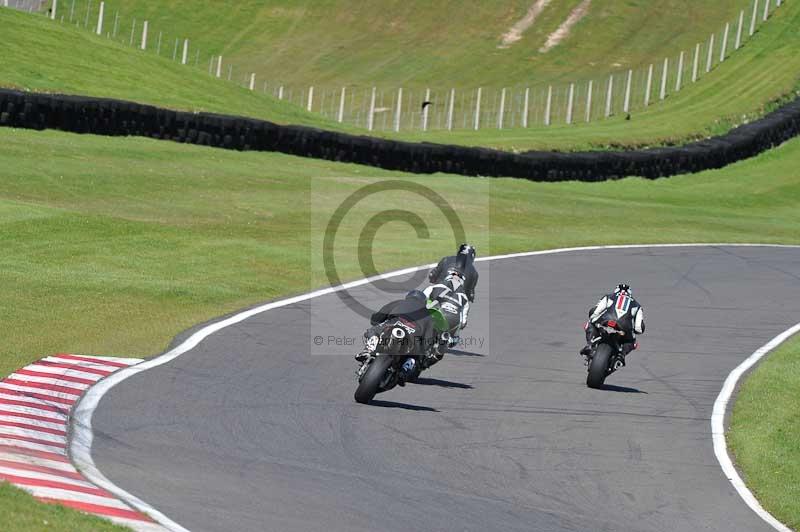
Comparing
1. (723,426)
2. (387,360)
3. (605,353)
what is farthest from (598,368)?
(387,360)

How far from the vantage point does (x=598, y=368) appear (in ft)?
48.2

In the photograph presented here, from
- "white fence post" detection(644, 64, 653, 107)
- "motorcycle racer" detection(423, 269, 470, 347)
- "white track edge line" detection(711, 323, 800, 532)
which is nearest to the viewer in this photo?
"white track edge line" detection(711, 323, 800, 532)

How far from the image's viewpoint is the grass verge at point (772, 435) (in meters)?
11.1

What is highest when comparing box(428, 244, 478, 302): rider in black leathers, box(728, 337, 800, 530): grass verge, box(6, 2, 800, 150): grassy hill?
box(6, 2, 800, 150): grassy hill

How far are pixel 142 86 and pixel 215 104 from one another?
2.15 m

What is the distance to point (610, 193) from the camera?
121 feet

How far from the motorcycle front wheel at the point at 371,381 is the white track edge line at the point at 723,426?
10.6 feet

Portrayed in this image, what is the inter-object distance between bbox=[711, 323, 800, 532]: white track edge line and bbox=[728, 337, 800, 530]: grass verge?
8 centimetres

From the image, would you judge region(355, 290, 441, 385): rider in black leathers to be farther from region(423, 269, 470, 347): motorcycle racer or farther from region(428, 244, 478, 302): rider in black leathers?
region(428, 244, 478, 302): rider in black leathers

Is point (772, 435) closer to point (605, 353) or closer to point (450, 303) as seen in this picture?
point (605, 353)

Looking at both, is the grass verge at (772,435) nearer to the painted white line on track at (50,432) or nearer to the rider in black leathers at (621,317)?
the rider in black leathers at (621,317)

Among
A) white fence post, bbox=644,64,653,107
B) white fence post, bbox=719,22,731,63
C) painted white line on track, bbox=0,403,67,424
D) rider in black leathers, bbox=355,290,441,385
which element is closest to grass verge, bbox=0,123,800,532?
painted white line on track, bbox=0,403,67,424

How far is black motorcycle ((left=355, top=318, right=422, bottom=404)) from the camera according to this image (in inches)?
517

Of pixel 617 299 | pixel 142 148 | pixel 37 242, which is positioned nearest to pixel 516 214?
pixel 142 148
